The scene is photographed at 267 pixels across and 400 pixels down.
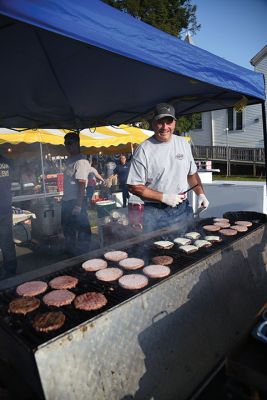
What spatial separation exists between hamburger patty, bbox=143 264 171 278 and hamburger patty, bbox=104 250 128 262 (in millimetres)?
374

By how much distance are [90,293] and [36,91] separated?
3.81 meters

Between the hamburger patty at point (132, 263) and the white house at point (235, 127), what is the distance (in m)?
19.7

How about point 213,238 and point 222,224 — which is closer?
point 213,238

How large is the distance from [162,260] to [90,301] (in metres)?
0.84

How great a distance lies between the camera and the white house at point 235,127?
67.0 feet

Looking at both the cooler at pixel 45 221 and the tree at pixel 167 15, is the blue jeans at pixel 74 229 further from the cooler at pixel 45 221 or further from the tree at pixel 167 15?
the tree at pixel 167 15

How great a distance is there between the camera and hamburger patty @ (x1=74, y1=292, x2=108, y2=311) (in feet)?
6.03

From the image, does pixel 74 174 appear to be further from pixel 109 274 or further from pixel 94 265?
pixel 109 274

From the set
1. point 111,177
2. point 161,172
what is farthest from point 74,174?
point 111,177

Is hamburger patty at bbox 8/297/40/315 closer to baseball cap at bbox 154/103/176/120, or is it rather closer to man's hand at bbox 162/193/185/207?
man's hand at bbox 162/193/185/207

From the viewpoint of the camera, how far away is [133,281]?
2.14m

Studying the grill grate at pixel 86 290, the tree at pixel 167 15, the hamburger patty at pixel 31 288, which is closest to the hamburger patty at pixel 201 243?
the grill grate at pixel 86 290

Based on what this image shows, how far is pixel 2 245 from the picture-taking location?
14.3 feet

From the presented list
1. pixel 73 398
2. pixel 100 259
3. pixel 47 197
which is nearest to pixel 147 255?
pixel 100 259
